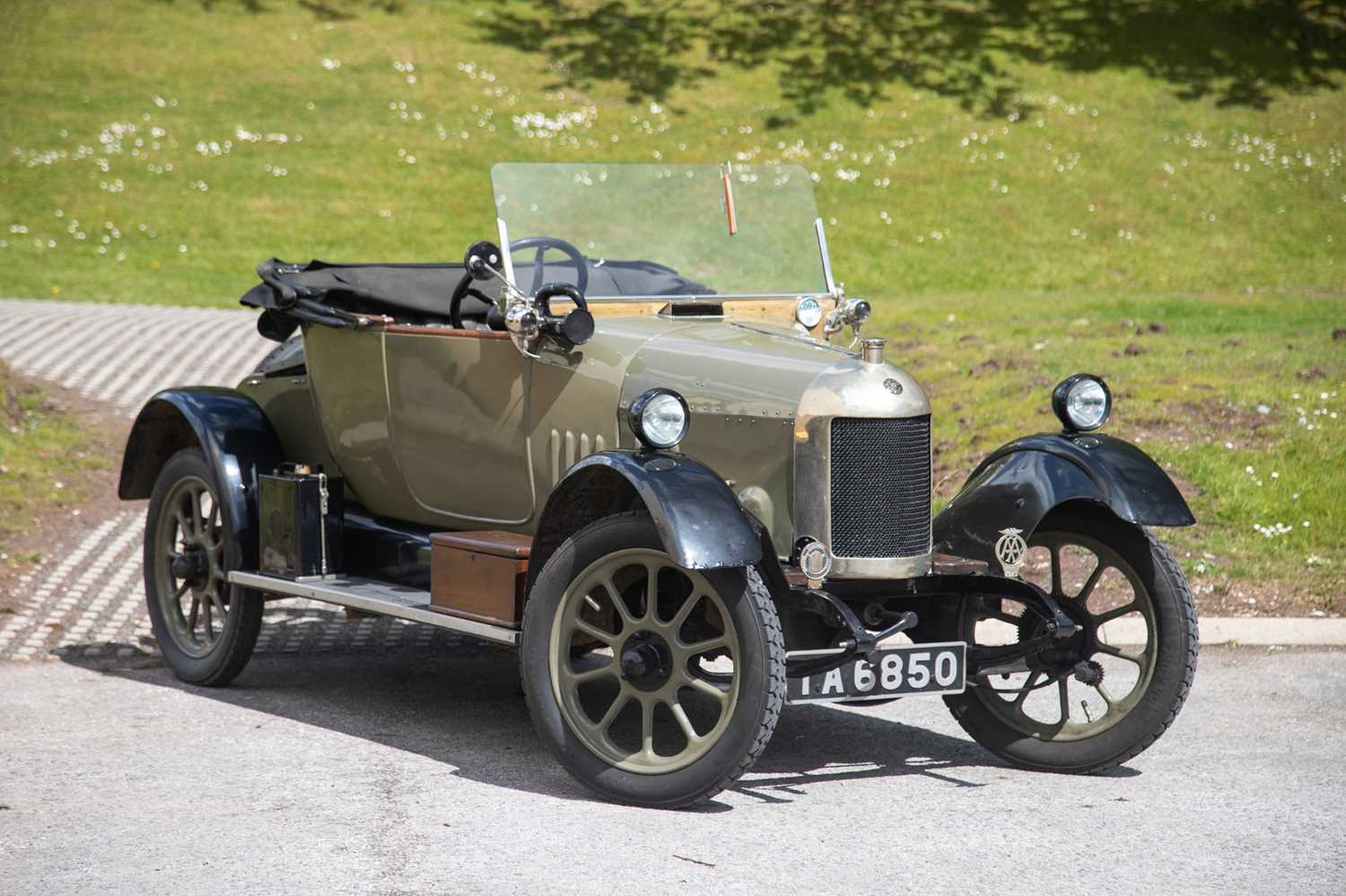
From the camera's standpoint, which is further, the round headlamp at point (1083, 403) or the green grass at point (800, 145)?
the green grass at point (800, 145)

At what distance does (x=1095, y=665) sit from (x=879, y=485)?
1.04 m

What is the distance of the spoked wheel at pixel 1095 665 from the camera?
5285 millimetres

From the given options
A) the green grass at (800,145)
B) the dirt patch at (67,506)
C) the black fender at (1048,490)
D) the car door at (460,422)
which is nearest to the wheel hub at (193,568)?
the car door at (460,422)

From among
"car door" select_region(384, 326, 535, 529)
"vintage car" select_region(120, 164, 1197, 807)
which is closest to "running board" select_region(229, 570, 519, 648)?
"vintage car" select_region(120, 164, 1197, 807)

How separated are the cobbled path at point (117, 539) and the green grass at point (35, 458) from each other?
1.01 feet

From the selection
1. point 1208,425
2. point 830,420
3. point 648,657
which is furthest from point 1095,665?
point 1208,425

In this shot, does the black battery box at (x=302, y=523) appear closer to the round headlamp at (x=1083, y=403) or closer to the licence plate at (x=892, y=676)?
the licence plate at (x=892, y=676)

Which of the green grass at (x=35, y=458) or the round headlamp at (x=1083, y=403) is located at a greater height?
the round headlamp at (x=1083, y=403)

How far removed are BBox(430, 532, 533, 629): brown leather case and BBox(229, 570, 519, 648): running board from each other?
0.04 metres

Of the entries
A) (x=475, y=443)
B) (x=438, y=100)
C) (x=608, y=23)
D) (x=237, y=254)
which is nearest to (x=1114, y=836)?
(x=475, y=443)

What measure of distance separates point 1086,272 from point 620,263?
41.9 feet

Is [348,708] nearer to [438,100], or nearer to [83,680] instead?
[83,680]

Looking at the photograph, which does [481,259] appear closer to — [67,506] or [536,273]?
[536,273]

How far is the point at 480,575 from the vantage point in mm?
5449
